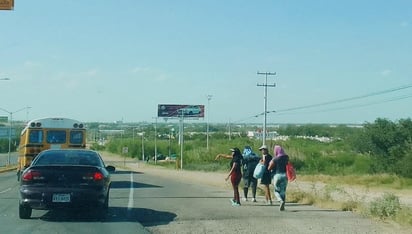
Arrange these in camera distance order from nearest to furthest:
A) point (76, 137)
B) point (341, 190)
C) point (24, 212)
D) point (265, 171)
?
point (24, 212) < point (265, 171) < point (341, 190) < point (76, 137)

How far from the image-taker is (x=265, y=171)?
18.9 m

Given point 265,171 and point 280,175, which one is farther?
point 265,171

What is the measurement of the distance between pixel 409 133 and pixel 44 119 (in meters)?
54.4

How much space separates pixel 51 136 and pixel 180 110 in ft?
270

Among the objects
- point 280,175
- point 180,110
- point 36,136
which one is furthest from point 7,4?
point 180,110

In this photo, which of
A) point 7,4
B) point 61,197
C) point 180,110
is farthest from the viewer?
point 180,110

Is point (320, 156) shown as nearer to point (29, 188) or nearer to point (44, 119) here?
point (44, 119)

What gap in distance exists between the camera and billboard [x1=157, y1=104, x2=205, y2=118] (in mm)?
107250

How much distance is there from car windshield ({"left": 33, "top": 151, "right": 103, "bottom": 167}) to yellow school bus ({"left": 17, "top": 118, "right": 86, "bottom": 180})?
36.3 ft

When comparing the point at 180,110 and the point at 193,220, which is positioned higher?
the point at 180,110

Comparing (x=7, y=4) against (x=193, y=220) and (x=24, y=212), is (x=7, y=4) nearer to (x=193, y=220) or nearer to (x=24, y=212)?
(x=24, y=212)

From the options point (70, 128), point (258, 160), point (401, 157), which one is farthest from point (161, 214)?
point (401, 157)

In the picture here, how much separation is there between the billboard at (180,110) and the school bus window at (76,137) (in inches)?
3151

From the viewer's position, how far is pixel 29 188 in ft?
45.5
